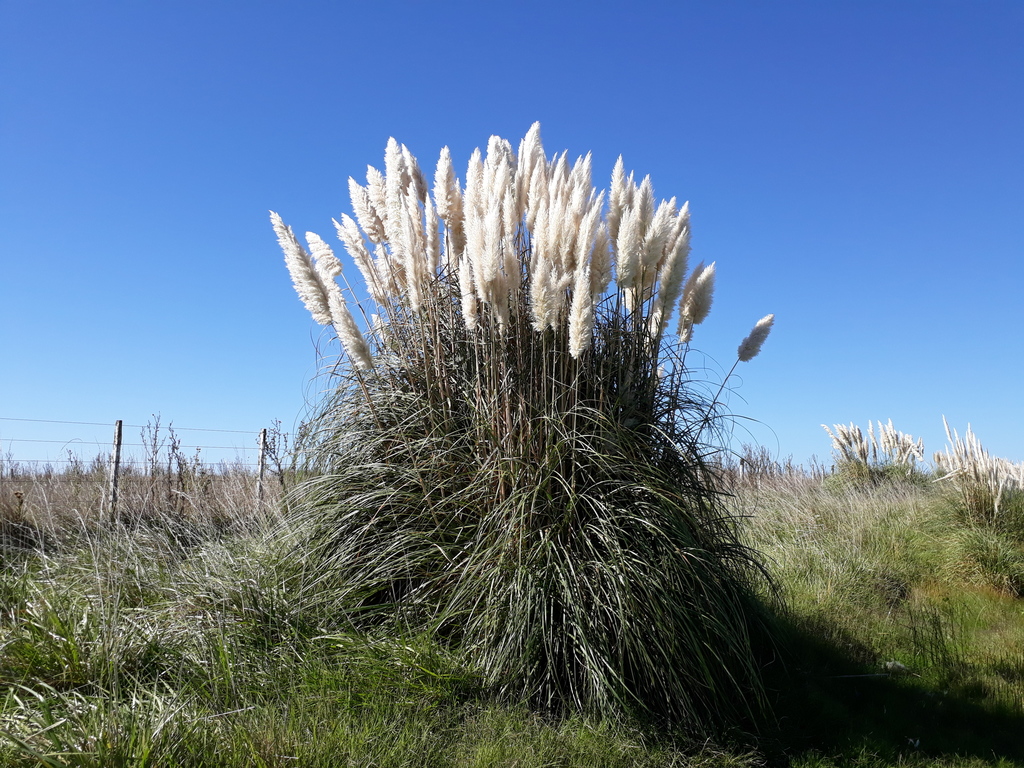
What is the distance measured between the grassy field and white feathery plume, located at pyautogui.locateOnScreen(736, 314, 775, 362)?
0.85 metres

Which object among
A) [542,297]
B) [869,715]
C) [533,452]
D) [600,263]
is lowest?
[869,715]

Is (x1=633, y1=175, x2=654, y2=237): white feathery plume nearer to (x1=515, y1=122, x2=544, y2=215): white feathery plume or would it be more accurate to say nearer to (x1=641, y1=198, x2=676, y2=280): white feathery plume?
(x1=641, y1=198, x2=676, y2=280): white feathery plume

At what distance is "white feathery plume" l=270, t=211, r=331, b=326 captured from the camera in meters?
3.42

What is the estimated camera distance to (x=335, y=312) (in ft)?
10.4

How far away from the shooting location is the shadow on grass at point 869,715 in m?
3.06

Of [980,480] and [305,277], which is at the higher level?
[305,277]

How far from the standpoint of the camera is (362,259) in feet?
12.4

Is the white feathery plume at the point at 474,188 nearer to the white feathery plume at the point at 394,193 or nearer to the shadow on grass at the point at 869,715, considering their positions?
the white feathery plume at the point at 394,193

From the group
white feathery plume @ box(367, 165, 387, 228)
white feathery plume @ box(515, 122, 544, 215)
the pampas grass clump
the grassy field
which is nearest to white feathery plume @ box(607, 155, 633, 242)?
the pampas grass clump

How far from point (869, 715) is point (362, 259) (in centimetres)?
350

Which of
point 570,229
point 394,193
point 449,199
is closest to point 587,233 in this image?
point 570,229

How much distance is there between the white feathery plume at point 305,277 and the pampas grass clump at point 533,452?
0.01m

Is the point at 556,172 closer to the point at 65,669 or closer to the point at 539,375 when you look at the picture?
the point at 539,375

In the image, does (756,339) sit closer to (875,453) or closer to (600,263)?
(600,263)
